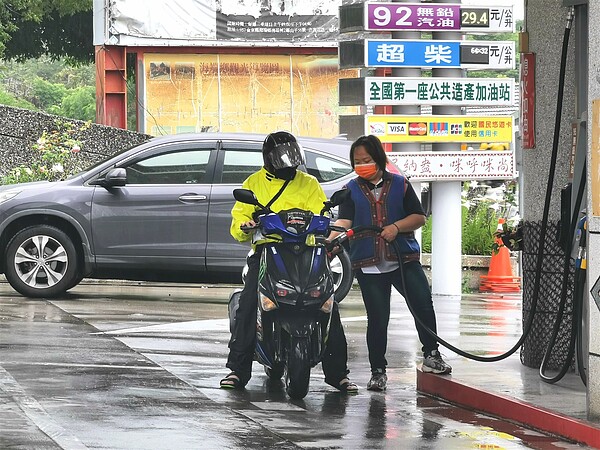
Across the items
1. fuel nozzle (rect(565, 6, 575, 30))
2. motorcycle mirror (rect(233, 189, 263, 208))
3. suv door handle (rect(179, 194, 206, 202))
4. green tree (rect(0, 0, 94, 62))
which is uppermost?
green tree (rect(0, 0, 94, 62))

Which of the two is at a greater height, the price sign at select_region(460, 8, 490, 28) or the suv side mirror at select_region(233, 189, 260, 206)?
the price sign at select_region(460, 8, 490, 28)

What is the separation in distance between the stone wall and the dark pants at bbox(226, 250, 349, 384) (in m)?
14.0

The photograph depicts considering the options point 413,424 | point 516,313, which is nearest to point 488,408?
point 413,424

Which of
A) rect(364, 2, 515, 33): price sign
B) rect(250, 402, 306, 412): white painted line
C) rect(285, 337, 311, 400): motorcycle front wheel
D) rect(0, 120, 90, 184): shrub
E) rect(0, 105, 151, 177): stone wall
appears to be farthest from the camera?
rect(0, 105, 151, 177): stone wall

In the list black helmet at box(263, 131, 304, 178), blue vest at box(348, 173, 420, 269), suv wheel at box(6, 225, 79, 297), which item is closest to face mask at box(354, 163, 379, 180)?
blue vest at box(348, 173, 420, 269)

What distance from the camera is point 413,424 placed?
877cm

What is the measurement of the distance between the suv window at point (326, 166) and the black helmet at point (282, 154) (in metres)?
5.71

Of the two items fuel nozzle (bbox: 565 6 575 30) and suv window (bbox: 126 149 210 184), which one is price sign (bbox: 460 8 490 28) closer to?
suv window (bbox: 126 149 210 184)

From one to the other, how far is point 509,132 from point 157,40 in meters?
15.9

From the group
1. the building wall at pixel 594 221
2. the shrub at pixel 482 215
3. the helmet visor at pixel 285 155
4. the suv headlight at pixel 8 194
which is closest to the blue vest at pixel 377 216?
the helmet visor at pixel 285 155

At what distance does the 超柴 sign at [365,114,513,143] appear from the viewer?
17.9 metres

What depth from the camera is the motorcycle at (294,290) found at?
945 cm

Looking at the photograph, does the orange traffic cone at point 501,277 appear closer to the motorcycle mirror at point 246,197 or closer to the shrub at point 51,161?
the shrub at point 51,161

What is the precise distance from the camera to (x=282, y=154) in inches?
386
